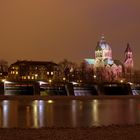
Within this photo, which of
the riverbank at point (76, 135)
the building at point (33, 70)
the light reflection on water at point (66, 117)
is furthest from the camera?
the building at point (33, 70)

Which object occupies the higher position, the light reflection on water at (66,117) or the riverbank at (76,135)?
the riverbank at (76,135)

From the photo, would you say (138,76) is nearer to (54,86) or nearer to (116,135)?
(54,86)

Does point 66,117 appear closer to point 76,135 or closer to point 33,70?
point 76,135

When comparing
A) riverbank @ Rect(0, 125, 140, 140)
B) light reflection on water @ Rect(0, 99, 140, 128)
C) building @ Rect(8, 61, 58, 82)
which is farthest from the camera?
building @ Rect(8, 61, 58, 82)

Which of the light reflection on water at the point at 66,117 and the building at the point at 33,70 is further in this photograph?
the building at the point at 33,70

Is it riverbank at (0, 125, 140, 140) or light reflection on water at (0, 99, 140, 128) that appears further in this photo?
light reflection on water at (0, 99, 140, 128)

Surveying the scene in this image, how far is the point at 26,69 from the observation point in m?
174

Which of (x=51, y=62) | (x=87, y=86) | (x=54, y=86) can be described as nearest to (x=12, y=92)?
(x=54, y=86)

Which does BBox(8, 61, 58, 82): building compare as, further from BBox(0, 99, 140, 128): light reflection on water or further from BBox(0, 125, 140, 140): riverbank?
BBox(0, 125, 140, 140): riverbank

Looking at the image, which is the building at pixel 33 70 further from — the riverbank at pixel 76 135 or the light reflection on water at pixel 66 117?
the riverbank at pixel 76 135

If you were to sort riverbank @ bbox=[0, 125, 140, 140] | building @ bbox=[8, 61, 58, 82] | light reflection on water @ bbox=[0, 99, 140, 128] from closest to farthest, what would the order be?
riverbank @ bbox=[0, 125, 140, 140] → light reflection on water @ bbox=[0, 99, 140, 128] → building @ bbox=[8, 61, 58, 82]

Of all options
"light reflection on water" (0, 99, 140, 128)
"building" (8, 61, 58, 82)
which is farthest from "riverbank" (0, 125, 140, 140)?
"building" (8, 61, 58, 82)

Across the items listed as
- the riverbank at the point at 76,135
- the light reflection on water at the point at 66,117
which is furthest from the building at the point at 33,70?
the riverbank at the point at 76,135

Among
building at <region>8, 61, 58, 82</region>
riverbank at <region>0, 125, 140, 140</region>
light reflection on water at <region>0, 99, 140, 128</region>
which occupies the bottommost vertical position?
light reflection on water at <region>0, 99, 140, 128</region>
